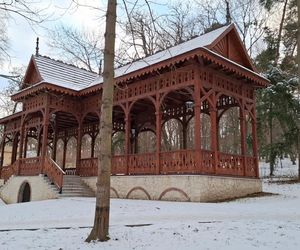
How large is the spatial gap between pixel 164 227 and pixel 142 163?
291 inches

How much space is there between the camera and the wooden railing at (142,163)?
1382 cm

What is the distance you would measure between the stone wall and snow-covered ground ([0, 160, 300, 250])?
449 cm

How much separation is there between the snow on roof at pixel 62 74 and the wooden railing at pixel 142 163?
5395 mm

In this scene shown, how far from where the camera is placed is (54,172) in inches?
622

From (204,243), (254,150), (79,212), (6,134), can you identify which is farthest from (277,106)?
(6,134)

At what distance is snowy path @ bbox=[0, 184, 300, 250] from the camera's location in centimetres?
558

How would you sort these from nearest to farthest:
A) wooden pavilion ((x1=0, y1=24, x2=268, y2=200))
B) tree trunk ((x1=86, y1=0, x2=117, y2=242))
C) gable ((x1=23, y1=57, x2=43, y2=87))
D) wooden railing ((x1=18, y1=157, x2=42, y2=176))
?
tree trunk ((x1=86, y1=0, x2=117, y2=242))
wooden pavilion ((x1=0, y1=24, x2=268, y2=200))
wooden railing ((x1=18, y1=157, x2=42, y2=176))
gable ((x1=23, y1=57, x2=43, y2=87))

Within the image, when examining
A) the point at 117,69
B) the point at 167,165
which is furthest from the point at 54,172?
the point at 117,69

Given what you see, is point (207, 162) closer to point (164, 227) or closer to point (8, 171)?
point (164, 227)

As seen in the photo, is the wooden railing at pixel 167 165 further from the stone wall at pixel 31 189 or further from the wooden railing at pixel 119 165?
the stone wall at pixel 31 189

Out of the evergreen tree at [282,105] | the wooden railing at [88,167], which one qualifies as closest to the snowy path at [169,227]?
the wooden railing at [88,167]

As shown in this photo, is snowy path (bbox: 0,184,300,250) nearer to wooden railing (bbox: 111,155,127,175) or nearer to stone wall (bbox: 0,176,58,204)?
wooden railing (bbox: 111,155,127,175)

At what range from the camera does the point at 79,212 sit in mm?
9883

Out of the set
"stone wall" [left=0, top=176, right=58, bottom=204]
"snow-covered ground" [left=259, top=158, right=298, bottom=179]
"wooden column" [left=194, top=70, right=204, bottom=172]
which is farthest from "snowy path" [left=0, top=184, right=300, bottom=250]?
"snow-covered ground" [left=259, top=158, right=298, bottom=179]
